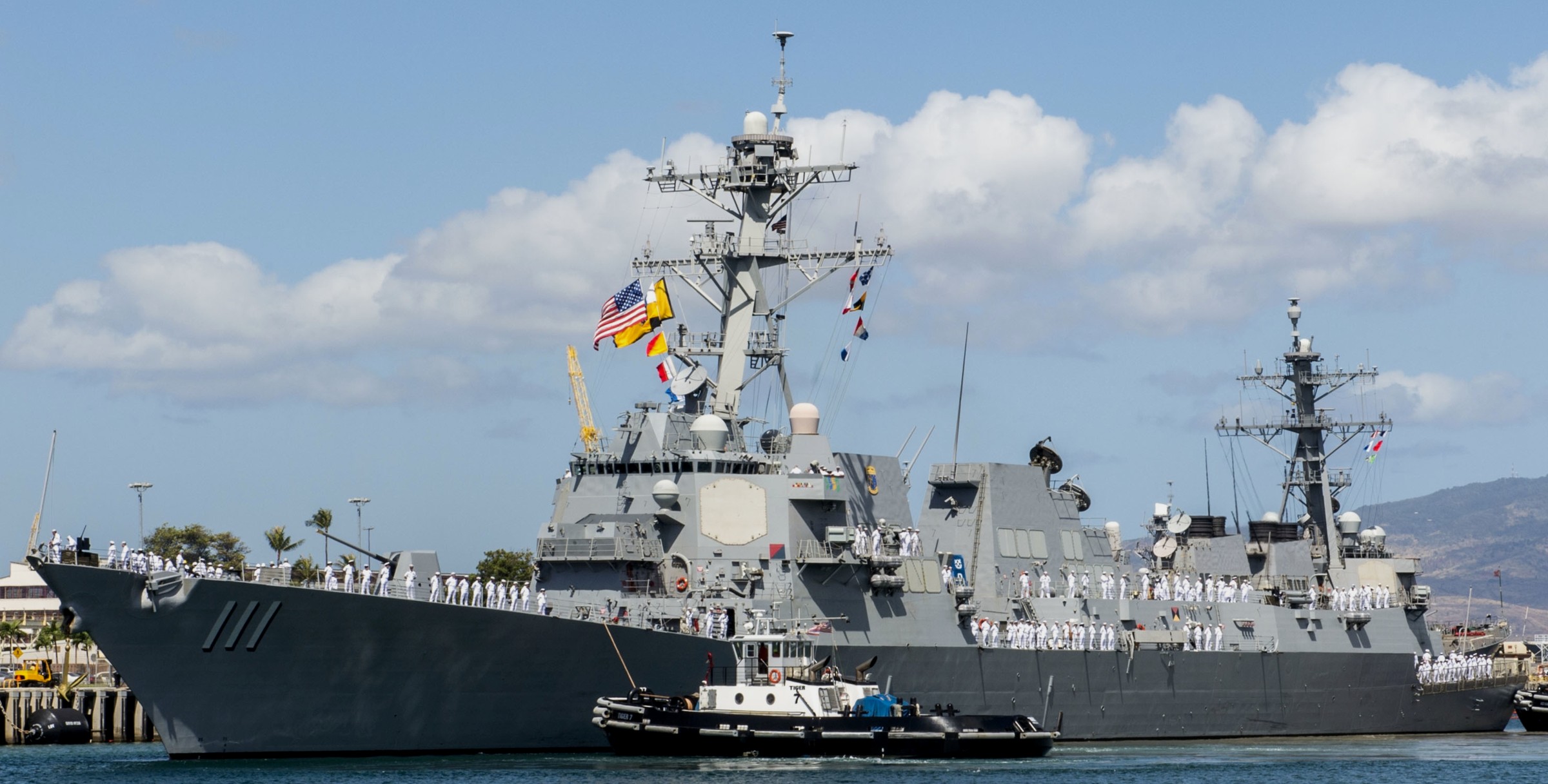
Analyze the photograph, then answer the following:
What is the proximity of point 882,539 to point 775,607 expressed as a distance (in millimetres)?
3204

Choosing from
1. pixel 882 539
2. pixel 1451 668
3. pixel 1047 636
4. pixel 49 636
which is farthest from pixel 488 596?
pixel 49 636

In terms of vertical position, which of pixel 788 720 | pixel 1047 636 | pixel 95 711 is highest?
pixel 1047 636

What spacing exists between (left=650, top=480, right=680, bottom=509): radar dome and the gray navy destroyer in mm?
41

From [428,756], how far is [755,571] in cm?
646

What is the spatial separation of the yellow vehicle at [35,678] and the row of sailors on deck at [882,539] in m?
23.9

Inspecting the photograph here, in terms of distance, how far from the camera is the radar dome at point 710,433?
3569cm

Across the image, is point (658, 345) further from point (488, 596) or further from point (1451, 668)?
point (1451, 668)

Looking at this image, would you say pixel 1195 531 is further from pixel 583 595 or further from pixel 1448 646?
pixel 583 595

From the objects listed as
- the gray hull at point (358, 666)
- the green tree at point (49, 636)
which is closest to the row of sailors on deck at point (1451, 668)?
the gray hull at point (358, 666)

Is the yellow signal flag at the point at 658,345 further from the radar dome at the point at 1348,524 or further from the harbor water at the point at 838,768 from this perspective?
the radar dome at the point at 1348,524

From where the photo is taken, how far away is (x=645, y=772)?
3030 centimetres

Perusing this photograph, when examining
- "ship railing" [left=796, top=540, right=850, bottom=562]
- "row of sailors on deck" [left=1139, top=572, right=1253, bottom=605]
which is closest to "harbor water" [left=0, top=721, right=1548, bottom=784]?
"row of sailors on deck" [left=1139, top=572, right=1253, bottom=605]

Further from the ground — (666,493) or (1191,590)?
(666,493)

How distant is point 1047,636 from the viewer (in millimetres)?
39656
